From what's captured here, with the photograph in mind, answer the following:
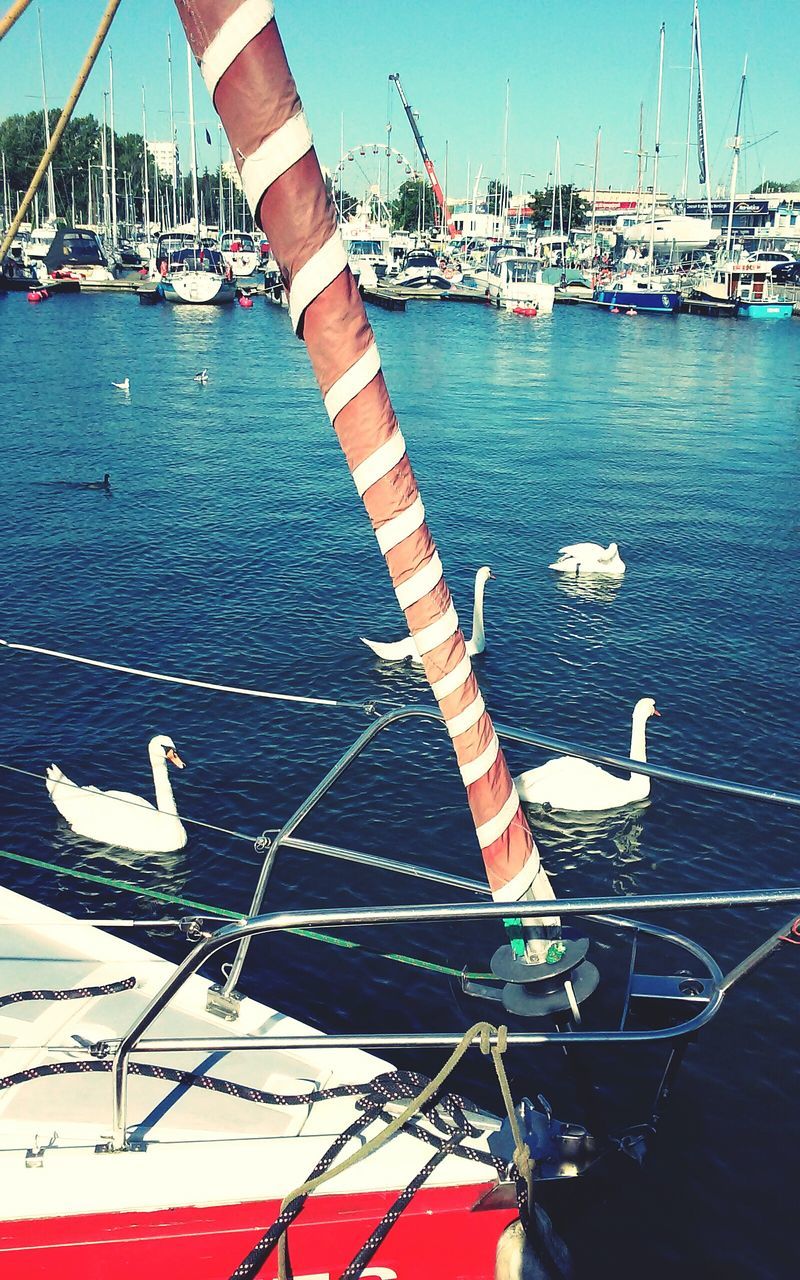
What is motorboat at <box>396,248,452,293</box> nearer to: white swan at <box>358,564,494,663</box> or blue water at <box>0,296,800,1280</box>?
blue water at <box>0,296,800,1280</box>

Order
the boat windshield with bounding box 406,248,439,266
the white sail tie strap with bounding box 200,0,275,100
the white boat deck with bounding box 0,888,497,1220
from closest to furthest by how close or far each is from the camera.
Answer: the white sail tie strap with bounding box 200,0,275,100 < the white boat deck with bounding box 0,888,497,1220 < the boat windshield with bounding box 406,248,439,266

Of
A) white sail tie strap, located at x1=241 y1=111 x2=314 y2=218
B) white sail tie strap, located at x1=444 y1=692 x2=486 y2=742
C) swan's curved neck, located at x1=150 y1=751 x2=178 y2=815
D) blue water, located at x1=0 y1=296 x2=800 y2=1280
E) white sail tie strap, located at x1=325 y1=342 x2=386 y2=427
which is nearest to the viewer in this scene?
white sail tie strap, located at x1=241 y1=111 x2=314 y2=218

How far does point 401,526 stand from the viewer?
6336 millimetres

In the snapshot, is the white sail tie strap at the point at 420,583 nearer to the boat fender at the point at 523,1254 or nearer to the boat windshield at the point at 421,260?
the boat fender at the point at 523,1254

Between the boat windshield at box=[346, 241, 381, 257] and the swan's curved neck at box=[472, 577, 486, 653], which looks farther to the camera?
the boat windshield at box=[346, 241, 381, 257]

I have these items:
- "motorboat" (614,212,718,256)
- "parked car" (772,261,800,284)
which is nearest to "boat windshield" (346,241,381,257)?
"motorboat" (614,212,718,256)

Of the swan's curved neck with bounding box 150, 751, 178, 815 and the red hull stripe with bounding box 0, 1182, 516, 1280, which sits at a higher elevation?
the red hull stripe with bounding box 0, 1182, 516, 1280

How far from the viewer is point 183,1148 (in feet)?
22.2

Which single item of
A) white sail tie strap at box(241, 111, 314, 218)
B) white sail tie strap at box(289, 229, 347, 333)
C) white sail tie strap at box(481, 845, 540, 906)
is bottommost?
white sail tie strap at box(481, 845, 540, 906)

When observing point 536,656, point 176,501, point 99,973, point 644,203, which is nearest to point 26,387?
point 176,501

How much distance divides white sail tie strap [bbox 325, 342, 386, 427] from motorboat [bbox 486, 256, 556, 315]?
11068 cm

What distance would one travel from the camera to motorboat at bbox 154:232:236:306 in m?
104

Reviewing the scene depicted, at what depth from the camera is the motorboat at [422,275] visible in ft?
415

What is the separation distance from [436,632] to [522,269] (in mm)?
126161
